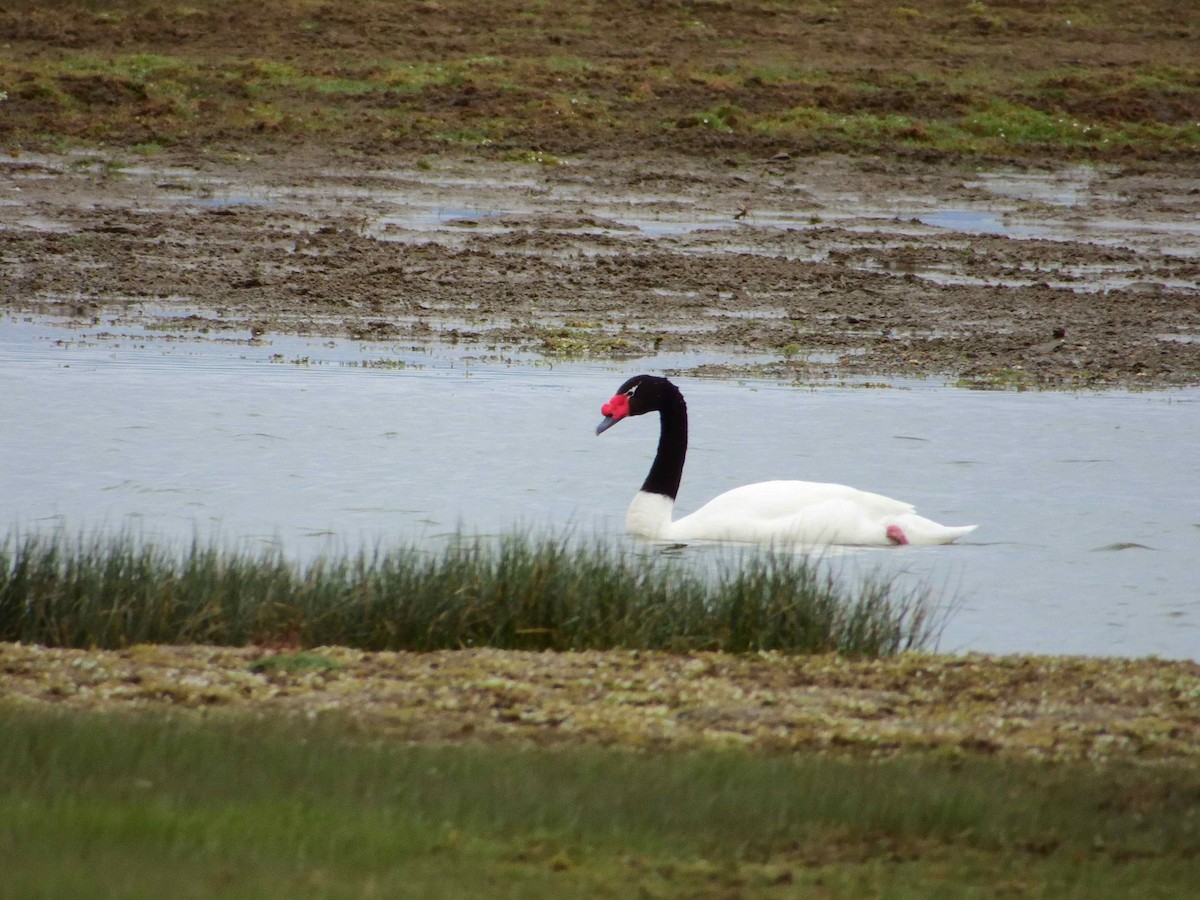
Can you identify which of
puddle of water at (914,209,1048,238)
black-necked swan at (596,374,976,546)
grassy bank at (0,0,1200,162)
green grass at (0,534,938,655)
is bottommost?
green grass at (0,534,938,655)

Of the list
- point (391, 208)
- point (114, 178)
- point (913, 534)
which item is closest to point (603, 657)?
point (913, 534)

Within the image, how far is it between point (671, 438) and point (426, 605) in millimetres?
4377

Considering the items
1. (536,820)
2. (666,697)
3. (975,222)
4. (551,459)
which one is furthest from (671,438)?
(975,222)

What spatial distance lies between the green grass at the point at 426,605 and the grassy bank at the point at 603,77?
24.7 meters

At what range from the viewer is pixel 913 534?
38.4 ft

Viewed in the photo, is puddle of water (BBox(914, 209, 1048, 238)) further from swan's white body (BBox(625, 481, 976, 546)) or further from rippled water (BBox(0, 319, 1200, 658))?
swan's white body (BBox(625, 481, 976, 546))

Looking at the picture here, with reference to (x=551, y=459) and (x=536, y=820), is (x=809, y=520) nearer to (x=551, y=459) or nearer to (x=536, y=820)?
(x=551, y=459)

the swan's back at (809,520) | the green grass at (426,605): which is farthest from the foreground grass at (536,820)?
the swan's back at (809,520)

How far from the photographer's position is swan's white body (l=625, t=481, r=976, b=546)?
450 inches

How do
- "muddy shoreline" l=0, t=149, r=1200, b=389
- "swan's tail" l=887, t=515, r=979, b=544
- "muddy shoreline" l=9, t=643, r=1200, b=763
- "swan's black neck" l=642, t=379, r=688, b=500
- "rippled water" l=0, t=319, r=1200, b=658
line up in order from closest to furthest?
"muddy shoreline" l=9, t=643, r=1200, b=763, "rippled water" l=0, t=319, r=1200, b=658, "swan's tail" l=887, t=515, r=979, b=544, "swan's black neck" l=642, t=379, r=688, b=500, "muddy shoreline" l=0, t=149, r=1200, b=389

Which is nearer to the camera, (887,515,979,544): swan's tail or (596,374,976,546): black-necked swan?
(596,374,976,546): black-necked swan

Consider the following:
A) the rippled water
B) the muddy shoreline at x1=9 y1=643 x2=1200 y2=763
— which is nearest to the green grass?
the muddy shoreline at x1=9 y1=643 x2=1200 y2=763

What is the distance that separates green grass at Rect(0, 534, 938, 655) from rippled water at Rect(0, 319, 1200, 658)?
1.93 ft

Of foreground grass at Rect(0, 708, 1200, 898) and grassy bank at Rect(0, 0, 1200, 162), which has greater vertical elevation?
grassy bank at Rect(0, 0, 1200, 162)
